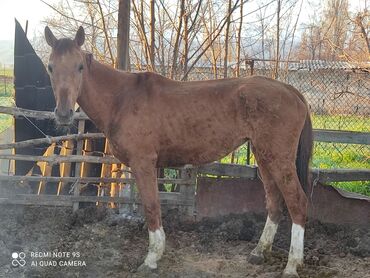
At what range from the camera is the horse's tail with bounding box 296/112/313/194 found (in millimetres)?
4098

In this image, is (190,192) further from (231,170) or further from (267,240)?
(267,240)

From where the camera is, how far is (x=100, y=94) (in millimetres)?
4125

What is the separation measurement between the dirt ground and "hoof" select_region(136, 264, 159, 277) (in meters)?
0.04

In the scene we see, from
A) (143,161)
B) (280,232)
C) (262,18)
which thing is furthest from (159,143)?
(262,18)

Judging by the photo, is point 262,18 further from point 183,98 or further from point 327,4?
point 327,4

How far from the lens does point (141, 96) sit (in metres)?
4.11

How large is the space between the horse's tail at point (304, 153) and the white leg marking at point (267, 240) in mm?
539

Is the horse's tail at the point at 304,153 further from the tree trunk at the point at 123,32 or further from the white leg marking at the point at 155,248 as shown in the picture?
the tree trunk at the point at 123,32

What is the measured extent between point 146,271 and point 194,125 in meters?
1.47

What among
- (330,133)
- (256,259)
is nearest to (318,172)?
(330,133)

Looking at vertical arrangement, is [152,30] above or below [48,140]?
above

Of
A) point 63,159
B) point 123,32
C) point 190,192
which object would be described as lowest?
point 190,192

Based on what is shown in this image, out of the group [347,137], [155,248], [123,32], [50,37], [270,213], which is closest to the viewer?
[50,37]

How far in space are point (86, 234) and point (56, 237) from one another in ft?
1.05
